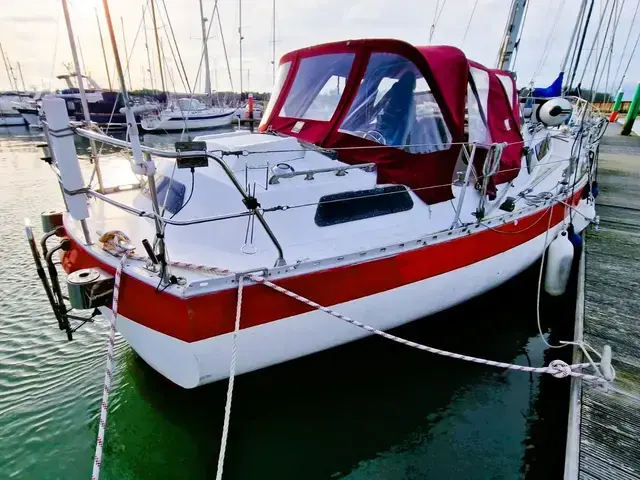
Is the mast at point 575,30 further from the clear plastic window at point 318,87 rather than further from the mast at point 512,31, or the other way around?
the clear plastic window at point 318,87

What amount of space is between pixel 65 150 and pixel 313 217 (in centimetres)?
174

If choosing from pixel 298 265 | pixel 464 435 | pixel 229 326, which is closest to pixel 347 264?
pixel 298 265

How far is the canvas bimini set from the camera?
2.55m

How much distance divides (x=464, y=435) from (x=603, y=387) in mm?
1023

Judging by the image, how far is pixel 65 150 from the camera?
8.47 feet

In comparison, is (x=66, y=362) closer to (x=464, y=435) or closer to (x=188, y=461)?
(x=188, y=461)

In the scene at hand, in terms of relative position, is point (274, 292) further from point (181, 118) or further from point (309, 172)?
point (181, 118)

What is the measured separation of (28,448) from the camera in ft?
9.41

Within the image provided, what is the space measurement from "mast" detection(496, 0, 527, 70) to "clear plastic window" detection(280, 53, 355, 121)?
4819 millimetres

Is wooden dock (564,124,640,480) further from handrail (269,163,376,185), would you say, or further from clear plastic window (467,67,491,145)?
handrail (269,163,376,185)

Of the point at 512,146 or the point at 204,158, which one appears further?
the point at 512,146

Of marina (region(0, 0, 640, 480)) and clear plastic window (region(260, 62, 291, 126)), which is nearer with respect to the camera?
marina (region(0, 0, 640, 480))

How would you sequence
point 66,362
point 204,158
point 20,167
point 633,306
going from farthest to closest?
1. point 20,167
2. point 633,306
3. point 66,362
4. point 204,158

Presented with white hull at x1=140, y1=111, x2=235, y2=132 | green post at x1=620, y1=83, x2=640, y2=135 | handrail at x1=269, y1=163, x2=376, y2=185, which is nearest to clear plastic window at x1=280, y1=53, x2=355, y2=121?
handrail at x1=269, y1=163, x2=376, y2=185
